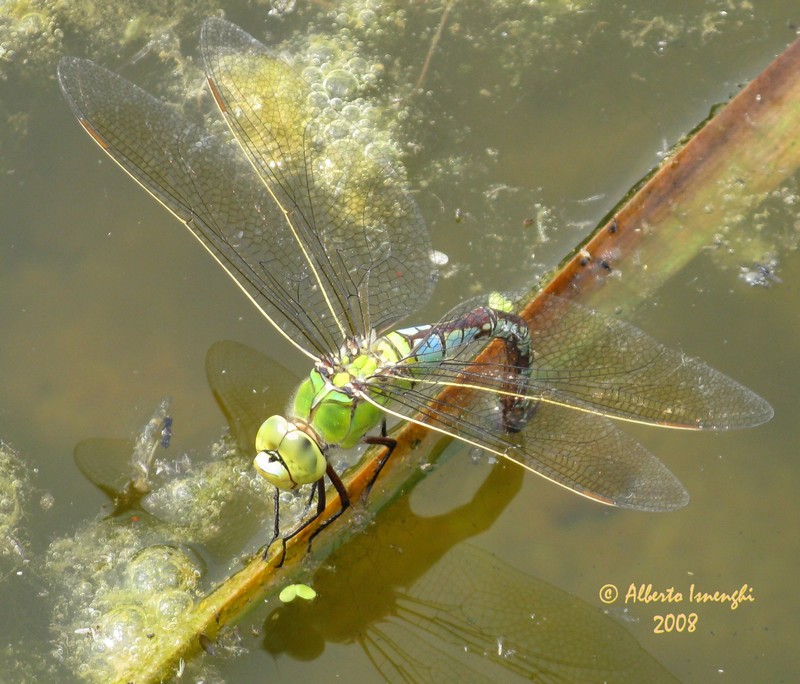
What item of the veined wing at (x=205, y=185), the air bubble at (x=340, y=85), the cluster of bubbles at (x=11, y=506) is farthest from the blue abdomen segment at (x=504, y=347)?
the cluster of bubbles at (x=11, y=506)

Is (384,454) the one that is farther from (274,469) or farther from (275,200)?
(275,200)

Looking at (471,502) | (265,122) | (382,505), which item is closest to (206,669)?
(382,505)

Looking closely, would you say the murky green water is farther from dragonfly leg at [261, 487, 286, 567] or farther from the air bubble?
dragonfly leg at [261, 487, 286, 567]

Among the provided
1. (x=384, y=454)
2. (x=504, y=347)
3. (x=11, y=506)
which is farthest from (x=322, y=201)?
(x=11, y=506)

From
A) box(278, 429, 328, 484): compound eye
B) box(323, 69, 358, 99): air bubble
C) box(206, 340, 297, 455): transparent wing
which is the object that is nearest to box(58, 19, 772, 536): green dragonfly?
box(278, 429, 328, 484): compound eye

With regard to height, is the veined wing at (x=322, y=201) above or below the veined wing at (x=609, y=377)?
above

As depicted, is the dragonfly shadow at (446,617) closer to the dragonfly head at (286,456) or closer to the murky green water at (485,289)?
the murky green water at (485,289)
